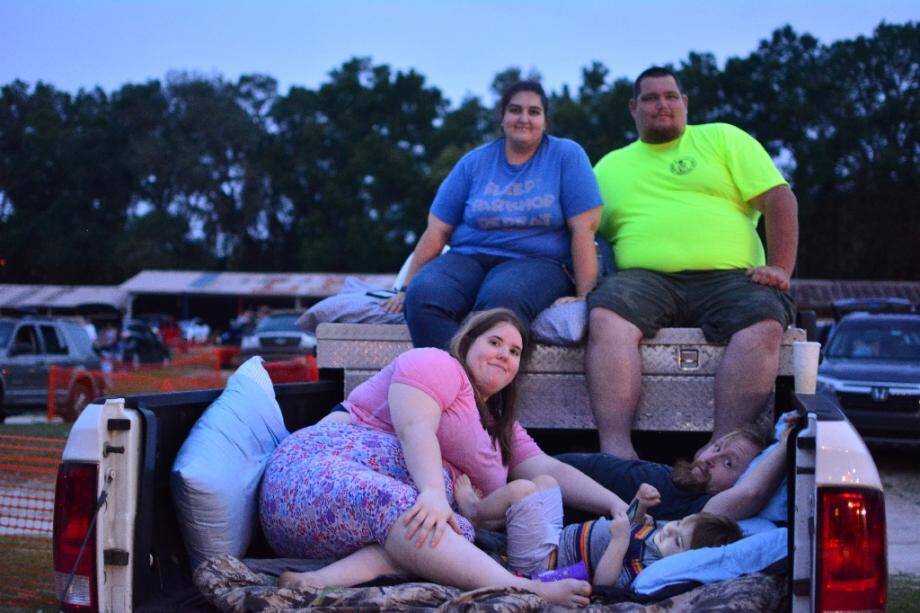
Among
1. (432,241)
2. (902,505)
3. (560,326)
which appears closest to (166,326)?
(902,505)

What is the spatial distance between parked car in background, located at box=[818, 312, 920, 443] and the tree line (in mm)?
40345

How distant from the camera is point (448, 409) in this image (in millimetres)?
3232

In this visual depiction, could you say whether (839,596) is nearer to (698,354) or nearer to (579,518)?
(579,518)

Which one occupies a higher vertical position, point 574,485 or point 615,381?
point 615,381

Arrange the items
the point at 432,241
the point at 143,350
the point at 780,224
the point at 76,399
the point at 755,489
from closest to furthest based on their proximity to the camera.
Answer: the point at 755,489 < the point at 780,224 < the point at 432,241 < the point at 76,399 < the point at 143,350

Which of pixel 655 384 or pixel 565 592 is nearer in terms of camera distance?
pixel 565 592

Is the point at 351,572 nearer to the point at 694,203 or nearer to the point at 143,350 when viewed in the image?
the point at 694,203

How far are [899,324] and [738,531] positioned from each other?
1078 cm

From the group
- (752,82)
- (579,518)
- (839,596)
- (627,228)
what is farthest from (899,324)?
(752,82)

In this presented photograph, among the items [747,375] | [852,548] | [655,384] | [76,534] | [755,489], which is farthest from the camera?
[655,384]

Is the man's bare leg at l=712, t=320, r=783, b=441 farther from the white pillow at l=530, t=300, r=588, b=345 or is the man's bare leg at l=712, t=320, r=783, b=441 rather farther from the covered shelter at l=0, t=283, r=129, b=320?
the covered shelter at l=0, t=283, r=129, b=320

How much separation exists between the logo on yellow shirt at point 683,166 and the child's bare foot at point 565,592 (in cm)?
236

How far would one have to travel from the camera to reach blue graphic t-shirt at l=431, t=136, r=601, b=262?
4523 millimetres

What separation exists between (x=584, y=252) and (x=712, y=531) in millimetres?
1682
